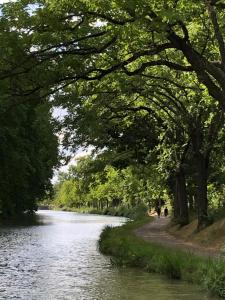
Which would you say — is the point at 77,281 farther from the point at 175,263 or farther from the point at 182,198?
the point at 182,198

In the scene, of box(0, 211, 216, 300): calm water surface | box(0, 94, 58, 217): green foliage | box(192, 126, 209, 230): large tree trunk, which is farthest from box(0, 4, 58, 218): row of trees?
box(192, 126, 209, 230): large tree trunk

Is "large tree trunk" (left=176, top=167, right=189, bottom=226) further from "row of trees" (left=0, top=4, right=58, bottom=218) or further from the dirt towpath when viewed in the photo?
"row of trees" (left=0, top=4, right=58, bottom=218)

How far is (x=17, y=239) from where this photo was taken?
33.3 meters

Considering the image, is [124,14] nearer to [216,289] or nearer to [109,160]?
[216,289]

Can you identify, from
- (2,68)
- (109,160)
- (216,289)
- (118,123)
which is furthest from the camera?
(109,160)

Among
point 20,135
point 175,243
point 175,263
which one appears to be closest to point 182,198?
point 175,243

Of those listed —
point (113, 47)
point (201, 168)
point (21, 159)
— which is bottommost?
point (201, 168)

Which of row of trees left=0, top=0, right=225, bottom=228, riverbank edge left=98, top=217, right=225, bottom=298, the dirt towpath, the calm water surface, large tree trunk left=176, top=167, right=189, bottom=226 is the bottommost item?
the calm water surface

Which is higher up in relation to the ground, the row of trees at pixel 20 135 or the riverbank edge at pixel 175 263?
the row of trees at pixel 20 135

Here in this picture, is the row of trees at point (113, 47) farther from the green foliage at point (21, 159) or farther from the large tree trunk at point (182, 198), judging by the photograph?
the green foliage at point (21, 159)

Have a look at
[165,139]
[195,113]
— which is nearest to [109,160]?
[165,139]

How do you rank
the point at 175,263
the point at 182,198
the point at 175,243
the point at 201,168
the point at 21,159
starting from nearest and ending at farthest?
the point at 175,263 → the point at 175,243 → the point at 201,168 → the point at 182,198 → the point at 21,159

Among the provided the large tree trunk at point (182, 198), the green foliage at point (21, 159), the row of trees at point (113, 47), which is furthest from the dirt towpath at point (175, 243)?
the green foliage at point (21, 159)

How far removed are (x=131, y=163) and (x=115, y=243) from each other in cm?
1359
